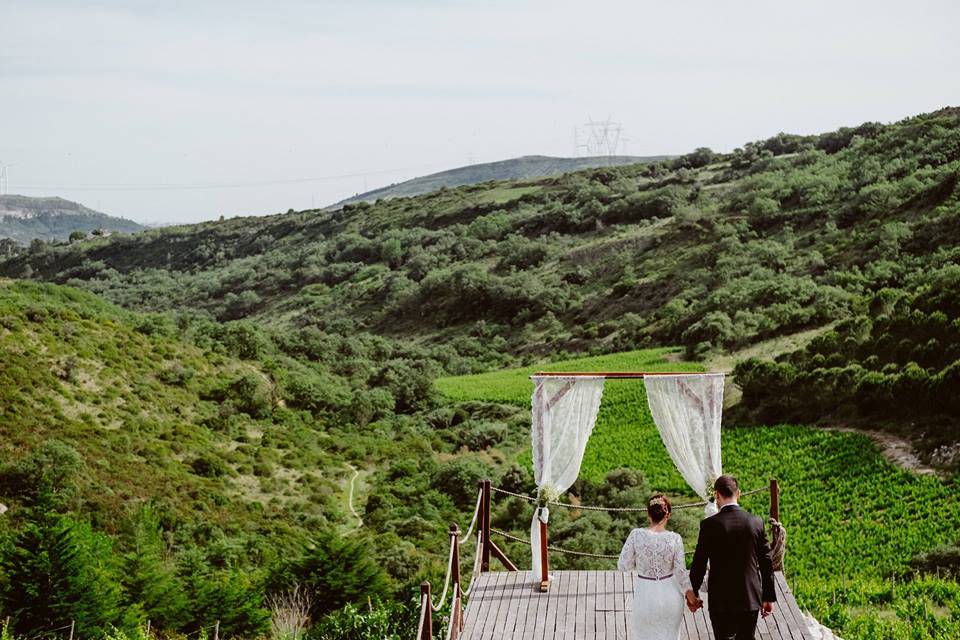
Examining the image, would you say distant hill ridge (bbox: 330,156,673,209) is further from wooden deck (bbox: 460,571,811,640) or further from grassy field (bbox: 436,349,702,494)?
wooden deck (bbox: 460,571,811,640)

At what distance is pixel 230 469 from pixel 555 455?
901 inches

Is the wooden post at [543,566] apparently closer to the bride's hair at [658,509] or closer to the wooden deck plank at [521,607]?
the wooden deck plank at [521,607]

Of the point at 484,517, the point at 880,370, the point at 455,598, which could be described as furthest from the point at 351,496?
the point at 455,598

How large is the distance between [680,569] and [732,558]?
1.37 ft

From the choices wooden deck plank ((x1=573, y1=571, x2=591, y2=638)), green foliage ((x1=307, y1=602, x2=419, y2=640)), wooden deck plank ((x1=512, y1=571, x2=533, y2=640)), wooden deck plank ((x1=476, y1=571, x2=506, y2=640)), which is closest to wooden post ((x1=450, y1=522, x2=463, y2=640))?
wooden deck plank ((x1=476, y1=571, x2=506, y2=640))

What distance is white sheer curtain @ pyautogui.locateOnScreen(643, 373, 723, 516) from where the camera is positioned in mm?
11125

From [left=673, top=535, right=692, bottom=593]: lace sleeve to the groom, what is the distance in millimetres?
65

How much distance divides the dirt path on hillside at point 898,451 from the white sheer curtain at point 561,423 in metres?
15.9

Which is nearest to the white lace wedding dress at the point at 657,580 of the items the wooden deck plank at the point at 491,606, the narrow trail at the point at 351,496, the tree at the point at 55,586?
the wooden deck plank at the point at 491,606

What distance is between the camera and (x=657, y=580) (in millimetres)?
7500

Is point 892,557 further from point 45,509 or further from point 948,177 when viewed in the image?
point 948,177

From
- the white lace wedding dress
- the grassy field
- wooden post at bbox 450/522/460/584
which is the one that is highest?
the white lace wedding dress

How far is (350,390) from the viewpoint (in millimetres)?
45281

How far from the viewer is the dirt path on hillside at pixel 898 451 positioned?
80.3 feet
